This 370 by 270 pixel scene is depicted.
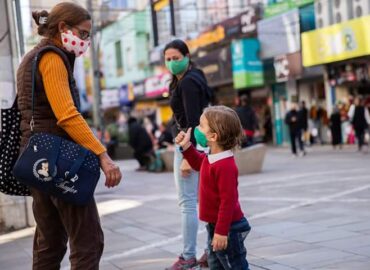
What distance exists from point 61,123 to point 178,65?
192 cm

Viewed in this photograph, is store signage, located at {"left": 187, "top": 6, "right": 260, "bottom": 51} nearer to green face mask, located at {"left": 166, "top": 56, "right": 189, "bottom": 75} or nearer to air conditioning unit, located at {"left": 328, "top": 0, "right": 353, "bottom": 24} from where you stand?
air conditioning unit, located at {"left": 328, "top": 0, "right": 353, "bottom": 24}

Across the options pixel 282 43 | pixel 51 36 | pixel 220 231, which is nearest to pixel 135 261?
pixel 220 231

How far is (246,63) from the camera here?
24609 millimetres

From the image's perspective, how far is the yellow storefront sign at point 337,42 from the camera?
19.2m

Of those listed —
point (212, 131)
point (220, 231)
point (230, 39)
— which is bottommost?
point (220, 231)

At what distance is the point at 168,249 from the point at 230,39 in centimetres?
2120

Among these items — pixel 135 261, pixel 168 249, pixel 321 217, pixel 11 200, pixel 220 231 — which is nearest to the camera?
pixel 220 231

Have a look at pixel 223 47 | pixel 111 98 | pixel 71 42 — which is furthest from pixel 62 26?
pixel 111 98

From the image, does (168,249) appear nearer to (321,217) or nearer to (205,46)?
(321,217)

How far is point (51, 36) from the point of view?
3543 millimetres

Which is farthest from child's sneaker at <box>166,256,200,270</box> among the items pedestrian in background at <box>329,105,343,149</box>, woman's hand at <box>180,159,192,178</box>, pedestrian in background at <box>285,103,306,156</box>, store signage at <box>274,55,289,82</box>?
store signage at <box>274,55,289,82</box>

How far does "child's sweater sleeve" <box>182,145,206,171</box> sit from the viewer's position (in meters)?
4.07

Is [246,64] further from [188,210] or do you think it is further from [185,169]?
[185,169]

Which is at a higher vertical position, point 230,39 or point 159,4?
point 159,4
